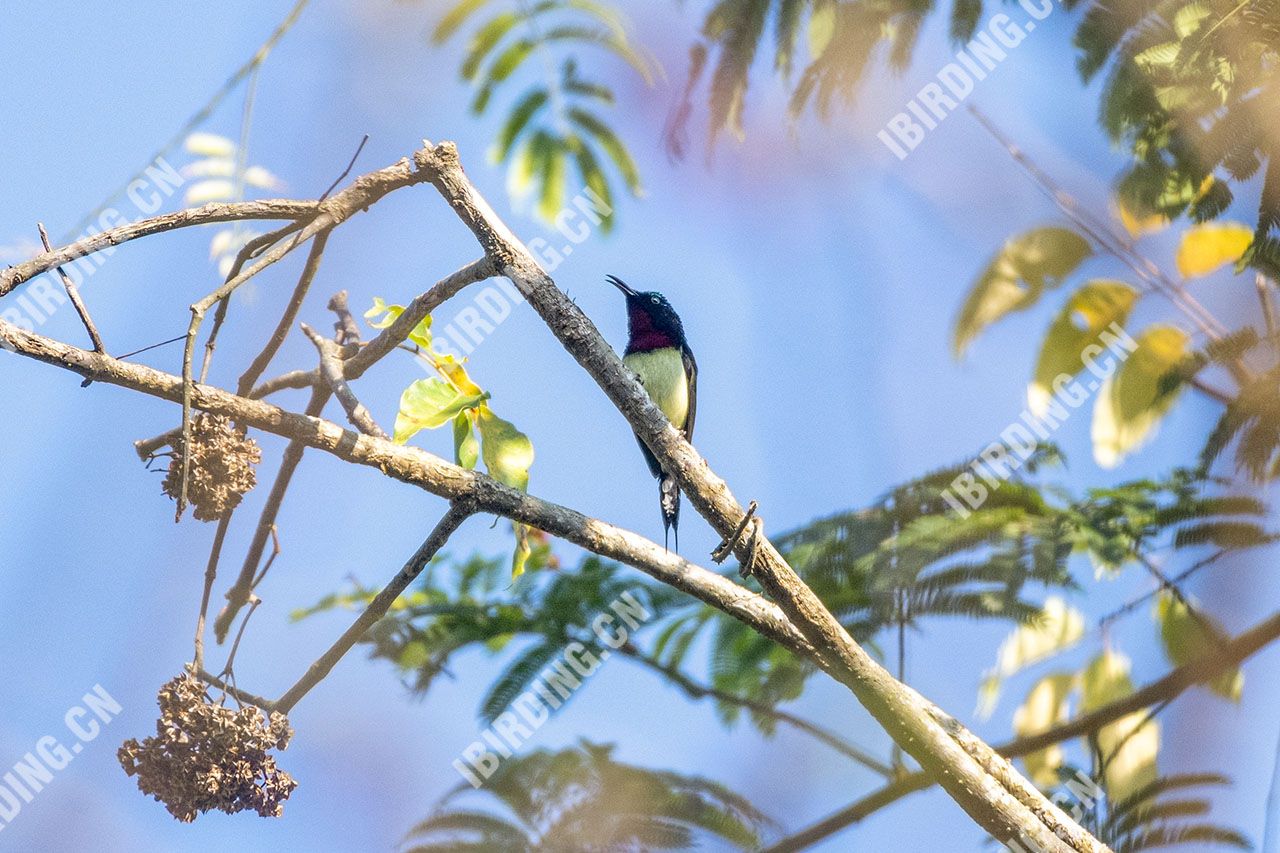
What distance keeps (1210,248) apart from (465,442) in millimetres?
3905

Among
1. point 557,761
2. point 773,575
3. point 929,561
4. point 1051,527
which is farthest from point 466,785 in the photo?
point 773,575

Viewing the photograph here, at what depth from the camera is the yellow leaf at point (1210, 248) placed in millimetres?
4961

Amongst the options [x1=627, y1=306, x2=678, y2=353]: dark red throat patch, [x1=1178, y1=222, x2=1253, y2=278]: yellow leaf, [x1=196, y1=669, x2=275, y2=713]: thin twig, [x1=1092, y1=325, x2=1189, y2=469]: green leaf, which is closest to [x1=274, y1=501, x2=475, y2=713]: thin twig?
[x1=196, y1=669, x2=275, y2=713]: thin twig

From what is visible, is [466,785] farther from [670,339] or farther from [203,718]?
[203,718]

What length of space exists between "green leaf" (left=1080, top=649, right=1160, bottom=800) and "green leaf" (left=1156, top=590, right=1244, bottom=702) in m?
0.31

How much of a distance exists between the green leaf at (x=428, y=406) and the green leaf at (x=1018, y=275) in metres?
3.80

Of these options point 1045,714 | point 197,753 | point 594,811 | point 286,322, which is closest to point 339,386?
point 286,322

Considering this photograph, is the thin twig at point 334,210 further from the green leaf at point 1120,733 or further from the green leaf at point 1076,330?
the green leaf at point 1076,330

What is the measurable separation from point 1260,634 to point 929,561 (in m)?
1.26

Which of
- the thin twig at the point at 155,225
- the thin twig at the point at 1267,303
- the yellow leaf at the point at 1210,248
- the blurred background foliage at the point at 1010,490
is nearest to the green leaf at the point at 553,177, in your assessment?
the blurred background foliage at the point at 1010,490

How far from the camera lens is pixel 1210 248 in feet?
16.6

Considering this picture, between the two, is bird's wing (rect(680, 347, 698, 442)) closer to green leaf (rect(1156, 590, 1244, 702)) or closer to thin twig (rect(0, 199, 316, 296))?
green leaf (rect(1156, 590, 1244, 702))

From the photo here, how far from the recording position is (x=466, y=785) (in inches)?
204

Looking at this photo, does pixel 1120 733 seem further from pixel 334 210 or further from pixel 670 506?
pixel 334 210
